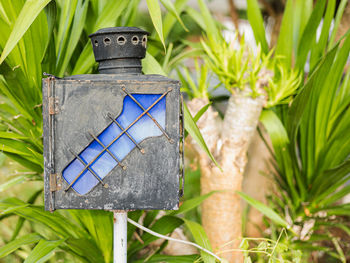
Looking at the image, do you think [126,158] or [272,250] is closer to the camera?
[126,158]

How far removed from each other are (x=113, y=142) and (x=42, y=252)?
0.39m

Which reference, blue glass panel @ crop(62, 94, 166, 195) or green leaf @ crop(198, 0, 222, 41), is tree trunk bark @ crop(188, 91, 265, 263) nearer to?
green leaf @ crop(198, 0, 222, 41)

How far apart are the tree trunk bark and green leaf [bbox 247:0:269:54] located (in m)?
0.27

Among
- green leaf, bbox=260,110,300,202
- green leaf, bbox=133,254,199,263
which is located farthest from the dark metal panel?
green leaf, bbox=260,110,300,202

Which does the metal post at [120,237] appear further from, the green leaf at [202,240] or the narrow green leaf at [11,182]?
the narrow green leaf at [11,182]

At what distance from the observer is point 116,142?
0.74 meters

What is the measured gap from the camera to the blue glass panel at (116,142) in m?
0.74

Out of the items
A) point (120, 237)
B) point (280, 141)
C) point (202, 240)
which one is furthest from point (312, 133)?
point (120, 237)

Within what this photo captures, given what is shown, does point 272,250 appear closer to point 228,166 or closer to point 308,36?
point 228,166

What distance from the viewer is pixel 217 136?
1.31 meters

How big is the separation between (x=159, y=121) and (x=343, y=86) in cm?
88

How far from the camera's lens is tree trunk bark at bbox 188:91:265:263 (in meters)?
1.23

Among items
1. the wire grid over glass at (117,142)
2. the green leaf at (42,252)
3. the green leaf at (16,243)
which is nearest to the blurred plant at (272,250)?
the wire grid over glass at (117,142)

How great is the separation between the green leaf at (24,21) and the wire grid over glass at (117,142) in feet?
0.82
